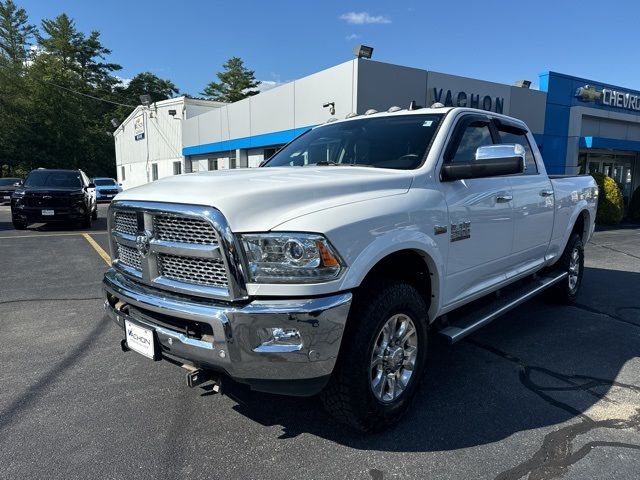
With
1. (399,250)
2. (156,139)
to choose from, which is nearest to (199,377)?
(399,250)

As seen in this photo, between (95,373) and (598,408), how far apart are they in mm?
3689

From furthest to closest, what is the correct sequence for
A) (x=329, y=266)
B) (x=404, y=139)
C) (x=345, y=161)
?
(x=345, y=161) → (x=404, y=139) → (x=329, y=266)

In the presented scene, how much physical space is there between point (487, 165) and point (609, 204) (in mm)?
15215

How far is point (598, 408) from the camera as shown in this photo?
10.6 feet

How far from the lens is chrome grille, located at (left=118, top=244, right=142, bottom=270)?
9.84 feet

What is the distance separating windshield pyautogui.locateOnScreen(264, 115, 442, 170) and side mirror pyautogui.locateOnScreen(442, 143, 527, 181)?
23 centimetres

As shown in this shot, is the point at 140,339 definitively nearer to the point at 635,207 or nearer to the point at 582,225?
the point at 582,225

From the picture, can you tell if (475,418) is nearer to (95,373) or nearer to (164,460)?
(164,460)

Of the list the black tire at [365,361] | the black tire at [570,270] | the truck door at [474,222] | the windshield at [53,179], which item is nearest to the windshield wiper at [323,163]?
the truck door at [474,222]

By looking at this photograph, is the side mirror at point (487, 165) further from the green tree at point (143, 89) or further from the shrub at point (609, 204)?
the green tree at point (143, 89)

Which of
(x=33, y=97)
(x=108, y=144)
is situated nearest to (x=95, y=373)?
(x=33, y=97)

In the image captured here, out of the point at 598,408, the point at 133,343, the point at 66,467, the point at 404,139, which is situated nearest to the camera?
the point at 66,467

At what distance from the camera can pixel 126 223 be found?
3080 mm

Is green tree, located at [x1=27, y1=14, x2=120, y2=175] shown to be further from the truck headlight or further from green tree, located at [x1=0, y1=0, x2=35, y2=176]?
the truck headlight
